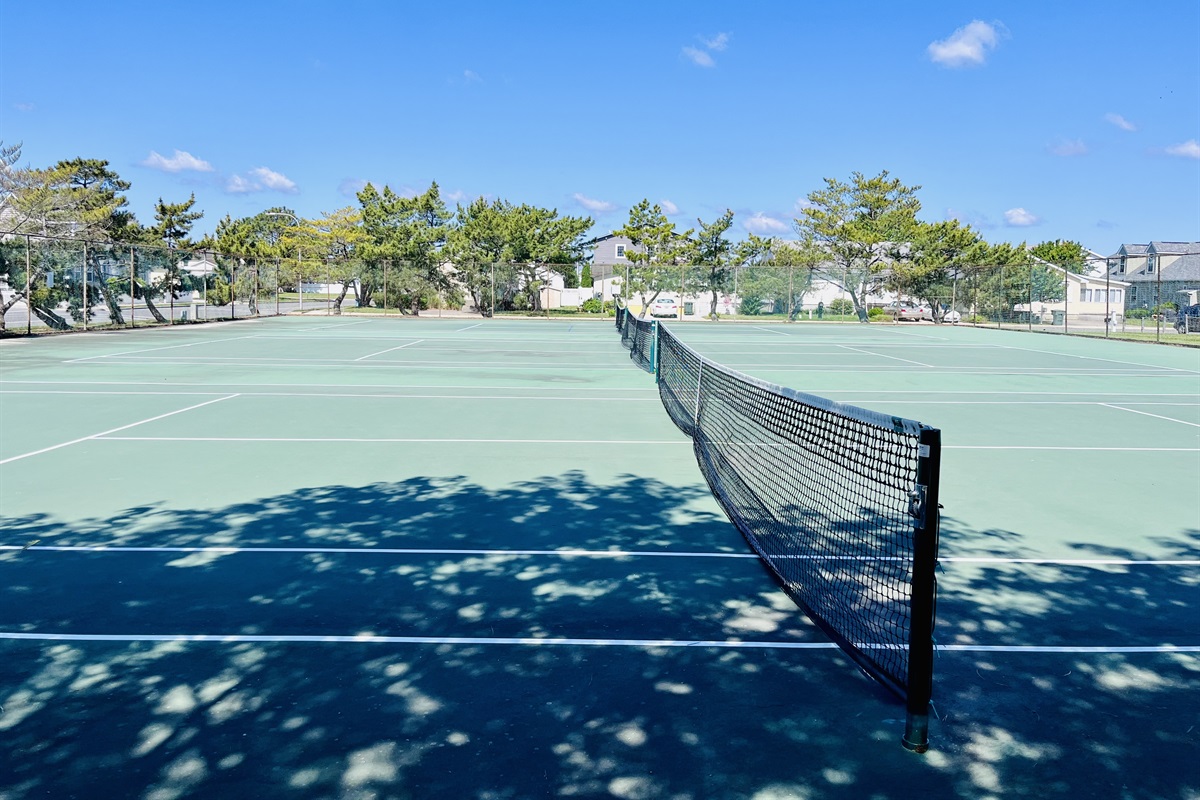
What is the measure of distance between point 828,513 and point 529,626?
3.35m

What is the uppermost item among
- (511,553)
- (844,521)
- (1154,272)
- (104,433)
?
(1154,272)

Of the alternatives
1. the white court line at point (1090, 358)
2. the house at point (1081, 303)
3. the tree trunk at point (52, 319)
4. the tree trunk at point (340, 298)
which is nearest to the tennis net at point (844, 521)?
the white court line at point (1090, 358)

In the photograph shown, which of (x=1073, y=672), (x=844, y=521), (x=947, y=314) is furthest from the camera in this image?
(x=947, y=314)

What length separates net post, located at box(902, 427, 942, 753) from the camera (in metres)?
3.75

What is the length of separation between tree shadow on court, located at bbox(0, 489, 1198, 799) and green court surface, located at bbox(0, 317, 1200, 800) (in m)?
0.02

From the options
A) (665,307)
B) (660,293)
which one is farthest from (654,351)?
(665,307)

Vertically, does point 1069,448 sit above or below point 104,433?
below

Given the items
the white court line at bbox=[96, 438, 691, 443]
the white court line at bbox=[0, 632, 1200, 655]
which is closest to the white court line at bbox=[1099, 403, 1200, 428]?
the white court line at bbox=[96, 438, 691, 443]

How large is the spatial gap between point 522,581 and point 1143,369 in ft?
71.3

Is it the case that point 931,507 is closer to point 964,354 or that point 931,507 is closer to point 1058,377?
point 1058,377

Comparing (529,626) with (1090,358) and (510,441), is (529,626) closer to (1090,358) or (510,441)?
(510,441)

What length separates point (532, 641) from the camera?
491 centimetres

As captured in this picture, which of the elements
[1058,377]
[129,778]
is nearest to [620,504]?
[129,778]

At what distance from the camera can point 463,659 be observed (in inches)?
183
